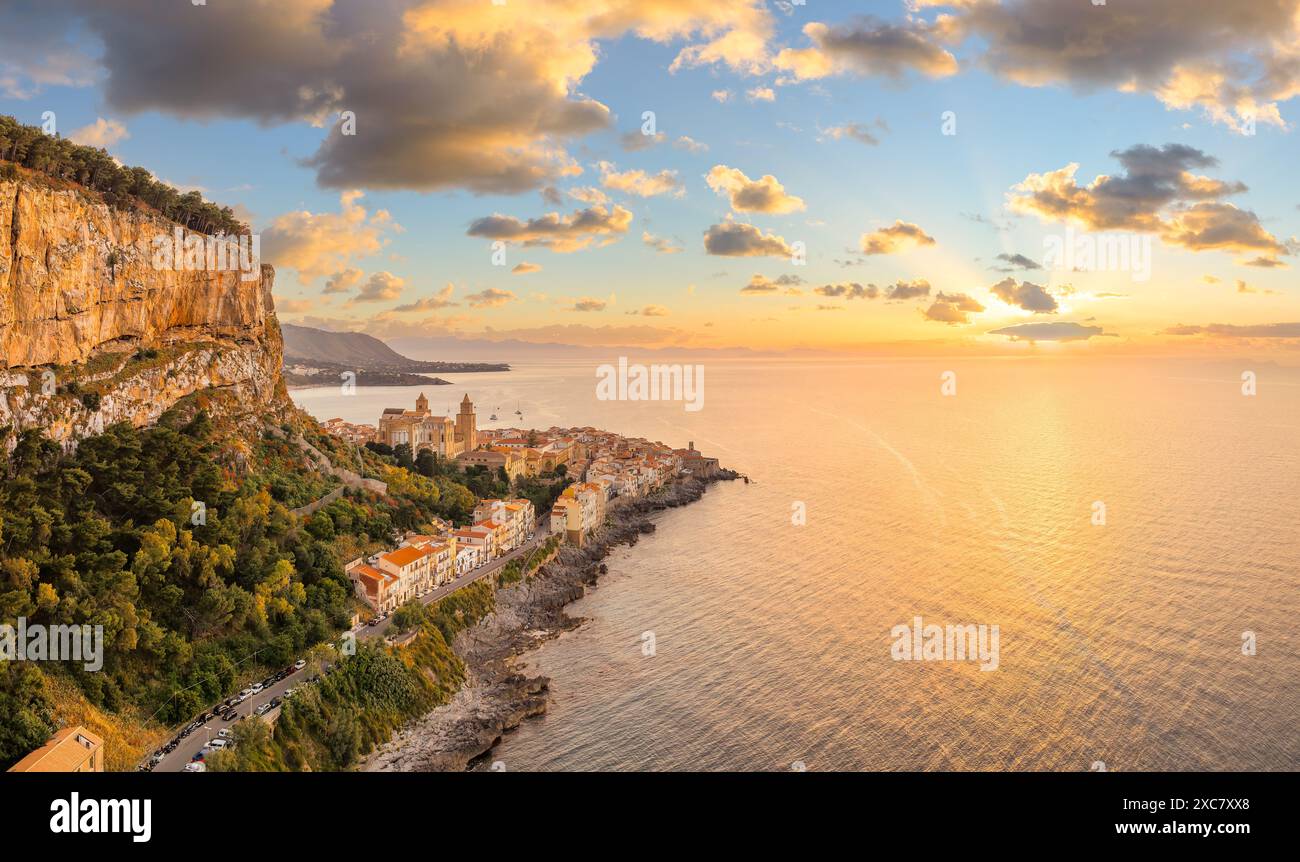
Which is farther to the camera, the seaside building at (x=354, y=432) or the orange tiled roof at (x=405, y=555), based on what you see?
the seaside building at (x=354, y=432)

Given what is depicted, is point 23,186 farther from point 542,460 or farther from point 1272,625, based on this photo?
point 1272,625

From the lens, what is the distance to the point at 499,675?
21.5m

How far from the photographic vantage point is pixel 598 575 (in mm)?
30391

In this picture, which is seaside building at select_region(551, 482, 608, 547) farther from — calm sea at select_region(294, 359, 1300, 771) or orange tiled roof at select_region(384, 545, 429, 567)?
orange tiled roof at select_region(384, 545, 429, 567)

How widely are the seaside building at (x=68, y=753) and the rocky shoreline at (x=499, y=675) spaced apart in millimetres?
5012

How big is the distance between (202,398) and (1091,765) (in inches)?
1095

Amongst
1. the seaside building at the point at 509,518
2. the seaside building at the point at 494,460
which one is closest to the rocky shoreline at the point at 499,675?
the seaside building at the point at 509,518

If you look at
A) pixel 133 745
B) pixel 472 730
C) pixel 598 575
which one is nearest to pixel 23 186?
pixel 133 745

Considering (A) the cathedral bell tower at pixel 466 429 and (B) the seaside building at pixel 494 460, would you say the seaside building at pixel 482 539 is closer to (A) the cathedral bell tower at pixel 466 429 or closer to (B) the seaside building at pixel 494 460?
(B) the seaside building at pixel 494 460

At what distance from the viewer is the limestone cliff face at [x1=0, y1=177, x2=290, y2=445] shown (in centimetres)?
1944

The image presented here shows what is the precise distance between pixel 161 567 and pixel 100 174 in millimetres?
12976

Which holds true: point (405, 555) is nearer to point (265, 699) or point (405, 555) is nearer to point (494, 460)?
point (265, 699)

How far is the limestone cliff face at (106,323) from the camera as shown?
19.4m

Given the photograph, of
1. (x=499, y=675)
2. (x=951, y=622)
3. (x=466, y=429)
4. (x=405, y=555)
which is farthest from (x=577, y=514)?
(x=951, y=622)
